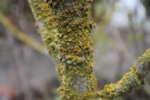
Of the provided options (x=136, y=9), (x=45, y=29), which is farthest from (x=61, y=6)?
(x=136, y=9)

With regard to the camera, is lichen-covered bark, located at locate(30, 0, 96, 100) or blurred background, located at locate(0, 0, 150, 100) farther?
blurred background, located at locate(0, 0, 150, 100)

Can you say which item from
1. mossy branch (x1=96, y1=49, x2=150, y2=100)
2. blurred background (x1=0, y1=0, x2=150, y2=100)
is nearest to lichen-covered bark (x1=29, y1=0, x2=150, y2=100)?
mossy branch (x1=96, y1=49, x2=150, y2=100)

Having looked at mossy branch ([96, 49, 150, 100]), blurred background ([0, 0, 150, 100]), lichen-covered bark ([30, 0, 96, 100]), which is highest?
blurred background ([0, 0, 150, 100])

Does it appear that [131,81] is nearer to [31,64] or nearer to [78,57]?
[78,57]

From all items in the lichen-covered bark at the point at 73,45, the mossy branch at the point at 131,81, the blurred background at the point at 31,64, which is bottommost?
the mossy branch at the point at 131,81

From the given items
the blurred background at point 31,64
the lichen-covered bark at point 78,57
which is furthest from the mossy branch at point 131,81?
the blurred background at point 31,64

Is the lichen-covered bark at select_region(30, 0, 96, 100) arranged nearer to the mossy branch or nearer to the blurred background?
the mossy branch

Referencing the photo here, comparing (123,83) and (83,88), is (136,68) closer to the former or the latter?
(123,83)

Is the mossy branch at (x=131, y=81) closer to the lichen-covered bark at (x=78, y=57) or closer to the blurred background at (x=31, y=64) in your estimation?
the lichen-covered bark at (x=78, y=57)
